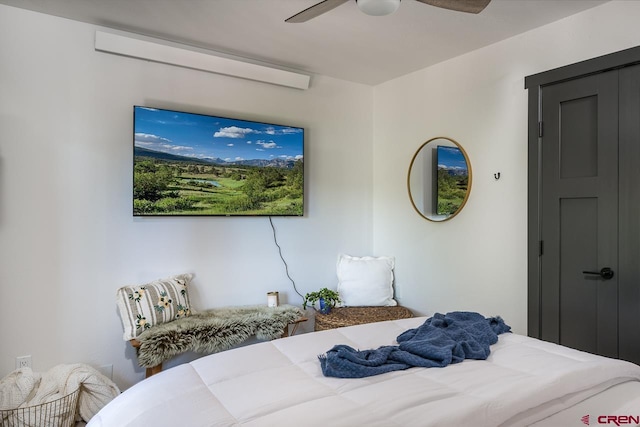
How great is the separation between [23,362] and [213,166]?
173 cm

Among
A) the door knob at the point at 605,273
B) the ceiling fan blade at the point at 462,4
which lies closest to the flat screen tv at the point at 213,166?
the ceiling fan blade at the point at 462,4

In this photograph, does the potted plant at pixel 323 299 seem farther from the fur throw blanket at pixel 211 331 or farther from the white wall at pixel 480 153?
the white wall at pixel 480 153

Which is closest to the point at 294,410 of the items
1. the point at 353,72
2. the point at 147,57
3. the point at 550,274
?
the point at 550,274

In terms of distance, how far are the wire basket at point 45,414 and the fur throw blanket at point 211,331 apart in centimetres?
41

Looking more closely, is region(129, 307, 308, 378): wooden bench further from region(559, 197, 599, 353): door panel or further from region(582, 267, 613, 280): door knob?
region(582, 267, 613, 280): door knob

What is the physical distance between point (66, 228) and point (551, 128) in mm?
3183

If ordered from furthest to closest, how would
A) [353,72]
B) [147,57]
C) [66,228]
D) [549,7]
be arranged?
[353,72], [147,57], [66,228], [549,7]

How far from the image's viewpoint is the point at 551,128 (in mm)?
2658

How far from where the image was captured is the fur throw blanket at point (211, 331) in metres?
2.48

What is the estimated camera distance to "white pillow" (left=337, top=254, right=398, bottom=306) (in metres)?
3.57

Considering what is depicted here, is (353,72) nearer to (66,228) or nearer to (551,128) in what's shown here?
(551,128)

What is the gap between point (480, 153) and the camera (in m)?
3.10

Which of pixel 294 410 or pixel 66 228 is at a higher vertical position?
pixel 66 228

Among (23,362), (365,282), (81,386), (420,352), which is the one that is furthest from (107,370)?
(420,352)
